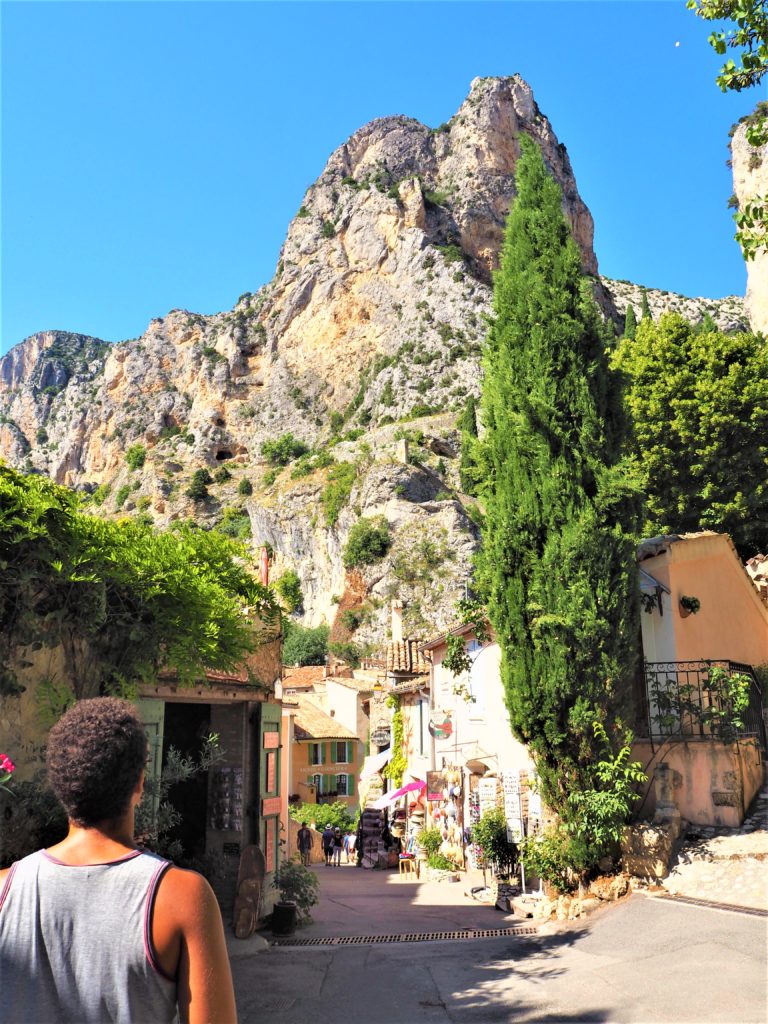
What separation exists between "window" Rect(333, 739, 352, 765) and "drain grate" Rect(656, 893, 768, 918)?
23.9 m

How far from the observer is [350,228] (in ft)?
319

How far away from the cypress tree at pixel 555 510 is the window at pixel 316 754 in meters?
21.6

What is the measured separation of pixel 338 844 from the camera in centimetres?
2780

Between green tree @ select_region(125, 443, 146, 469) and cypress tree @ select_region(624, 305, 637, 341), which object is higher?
green tree @ select_region(125, 443, 146, 469)

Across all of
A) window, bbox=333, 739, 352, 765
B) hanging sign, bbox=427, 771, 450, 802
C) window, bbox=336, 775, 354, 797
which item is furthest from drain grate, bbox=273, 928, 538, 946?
window, bbox=336, 775, 354, 797

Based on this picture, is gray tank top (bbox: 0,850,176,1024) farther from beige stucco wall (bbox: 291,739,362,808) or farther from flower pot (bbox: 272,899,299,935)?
beige stucco wall (bbox: 291,739,362,808)

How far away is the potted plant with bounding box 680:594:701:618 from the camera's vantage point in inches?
569

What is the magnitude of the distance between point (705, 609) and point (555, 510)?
5.22m

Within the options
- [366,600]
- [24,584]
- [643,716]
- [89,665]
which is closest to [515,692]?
[643,716]

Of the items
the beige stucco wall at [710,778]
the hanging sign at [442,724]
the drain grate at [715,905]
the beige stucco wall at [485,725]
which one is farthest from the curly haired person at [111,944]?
the hanging sign at [442,724]

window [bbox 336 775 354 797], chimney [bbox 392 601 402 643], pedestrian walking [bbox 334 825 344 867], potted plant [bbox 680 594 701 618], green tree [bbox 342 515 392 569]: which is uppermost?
green tree [bbox 342 515 392 569]

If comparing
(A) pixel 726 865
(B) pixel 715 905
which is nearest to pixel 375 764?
(A) pixel 726 865

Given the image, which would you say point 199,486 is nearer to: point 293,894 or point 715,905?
point 293,894

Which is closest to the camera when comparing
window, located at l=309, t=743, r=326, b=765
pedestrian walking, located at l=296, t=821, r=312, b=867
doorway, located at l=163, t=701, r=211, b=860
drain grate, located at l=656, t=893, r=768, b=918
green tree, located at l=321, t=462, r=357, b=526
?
drain grate, located at l=656, t=893, r=768, b=918
